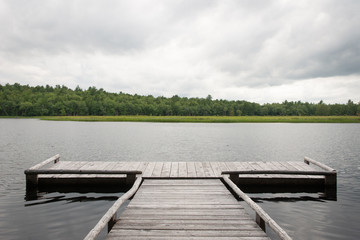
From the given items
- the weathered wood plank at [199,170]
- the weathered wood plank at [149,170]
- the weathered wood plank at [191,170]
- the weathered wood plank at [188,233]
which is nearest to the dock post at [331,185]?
the weathered wood plank at [199,170]

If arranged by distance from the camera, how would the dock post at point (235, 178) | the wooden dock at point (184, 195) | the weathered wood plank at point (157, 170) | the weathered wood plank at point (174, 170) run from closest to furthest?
the wooden dock at point (184, 195)
the dock post at point (235, 178)
the weathered wood plank at point (174, 170)
the weathered wood plank at point (157, 170)

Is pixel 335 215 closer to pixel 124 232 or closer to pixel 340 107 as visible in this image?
pixel 124 232

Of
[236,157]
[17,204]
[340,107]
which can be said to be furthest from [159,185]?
[340,107]

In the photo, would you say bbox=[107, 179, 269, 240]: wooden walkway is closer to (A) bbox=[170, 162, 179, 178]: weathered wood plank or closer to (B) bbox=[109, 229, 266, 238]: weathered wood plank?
(B) bbox=[109, 229, 266, 238]: weathered wood plank

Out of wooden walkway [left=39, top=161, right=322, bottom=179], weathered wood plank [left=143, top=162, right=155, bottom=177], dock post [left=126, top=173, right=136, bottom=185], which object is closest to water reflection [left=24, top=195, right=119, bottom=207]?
dock post [left=126, top=173, right=136, bottom=185]

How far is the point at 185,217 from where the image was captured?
6969 millimetres

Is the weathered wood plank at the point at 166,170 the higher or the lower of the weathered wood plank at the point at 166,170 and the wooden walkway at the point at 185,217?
the higher

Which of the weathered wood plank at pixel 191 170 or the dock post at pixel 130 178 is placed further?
the weathered wood plank at pixel 191 170

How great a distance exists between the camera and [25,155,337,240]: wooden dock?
607cm

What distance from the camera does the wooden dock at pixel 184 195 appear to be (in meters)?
6.07

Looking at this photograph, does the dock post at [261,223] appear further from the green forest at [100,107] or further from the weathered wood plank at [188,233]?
the green forest at [100,107]

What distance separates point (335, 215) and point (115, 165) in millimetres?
10500

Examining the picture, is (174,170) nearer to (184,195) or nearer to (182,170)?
(182,170)

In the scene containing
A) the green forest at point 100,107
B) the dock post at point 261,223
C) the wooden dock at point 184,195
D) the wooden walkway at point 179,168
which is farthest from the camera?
the green forest at point 100,107
